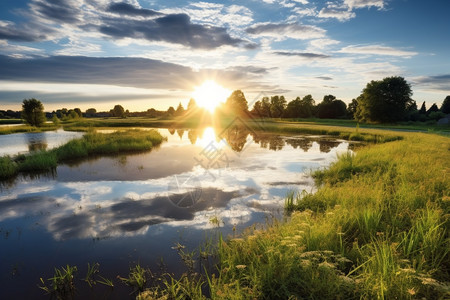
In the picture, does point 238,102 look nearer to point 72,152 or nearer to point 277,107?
point 277,107

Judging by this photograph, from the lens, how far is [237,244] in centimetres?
696

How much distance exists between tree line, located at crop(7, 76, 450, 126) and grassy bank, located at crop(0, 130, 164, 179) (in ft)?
179

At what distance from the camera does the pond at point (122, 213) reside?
7152 mm

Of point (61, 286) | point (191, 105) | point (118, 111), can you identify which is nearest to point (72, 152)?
point (61, 286)

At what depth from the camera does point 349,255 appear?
5828 millimetres

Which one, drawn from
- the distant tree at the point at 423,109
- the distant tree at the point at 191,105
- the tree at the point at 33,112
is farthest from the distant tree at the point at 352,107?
the tree at the point at 33,112

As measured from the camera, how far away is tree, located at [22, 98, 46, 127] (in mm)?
64938

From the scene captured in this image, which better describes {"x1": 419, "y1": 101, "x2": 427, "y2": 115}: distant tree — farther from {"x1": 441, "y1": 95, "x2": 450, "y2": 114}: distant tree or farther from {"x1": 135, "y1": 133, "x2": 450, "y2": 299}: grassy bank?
{"x1": 135, "y1": 133, "x2": 450, "y2": 299}: grassy bank

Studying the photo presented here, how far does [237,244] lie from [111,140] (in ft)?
86.2

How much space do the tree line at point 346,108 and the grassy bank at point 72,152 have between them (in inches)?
Answer: 2151

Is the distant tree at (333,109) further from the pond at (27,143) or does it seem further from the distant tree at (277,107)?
the pond at (27,143)

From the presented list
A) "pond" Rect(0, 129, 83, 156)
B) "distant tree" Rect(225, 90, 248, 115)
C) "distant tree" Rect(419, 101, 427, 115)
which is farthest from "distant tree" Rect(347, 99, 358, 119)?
"pond" Rect(0, 129, 83, 156)

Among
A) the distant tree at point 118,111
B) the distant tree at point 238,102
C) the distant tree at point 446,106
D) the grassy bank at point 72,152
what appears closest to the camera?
the grassy bank at point 72,152

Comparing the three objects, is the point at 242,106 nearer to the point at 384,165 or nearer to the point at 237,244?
the point at 384,165
